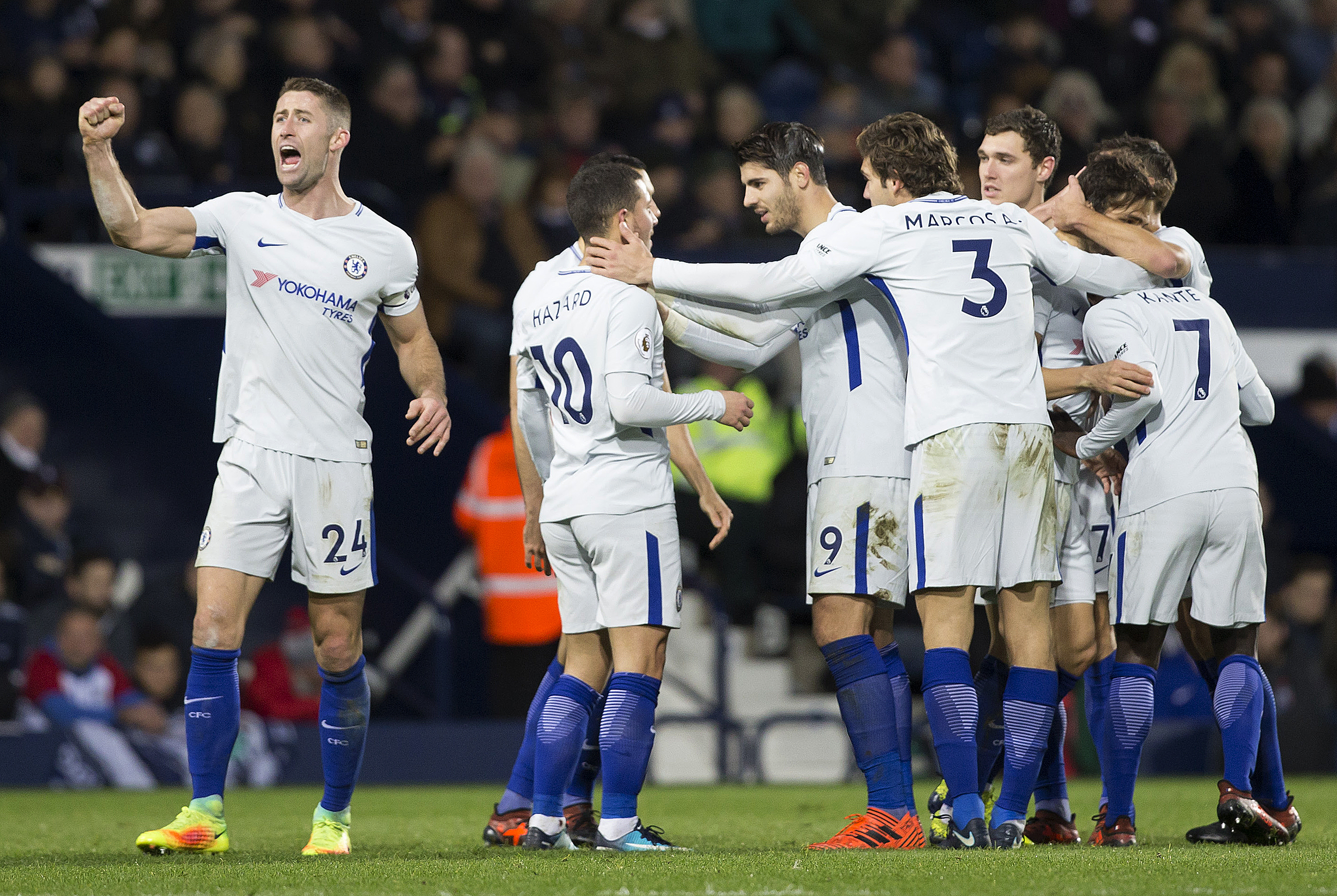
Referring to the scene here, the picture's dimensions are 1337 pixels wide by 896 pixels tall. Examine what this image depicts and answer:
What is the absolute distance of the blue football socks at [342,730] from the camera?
601 cm

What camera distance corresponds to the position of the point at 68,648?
10.5m

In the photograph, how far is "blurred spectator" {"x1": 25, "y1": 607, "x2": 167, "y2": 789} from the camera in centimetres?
1048

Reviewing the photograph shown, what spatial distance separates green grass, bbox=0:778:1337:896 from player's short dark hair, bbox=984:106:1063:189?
2491 mm

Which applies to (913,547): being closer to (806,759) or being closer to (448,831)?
(448,831)

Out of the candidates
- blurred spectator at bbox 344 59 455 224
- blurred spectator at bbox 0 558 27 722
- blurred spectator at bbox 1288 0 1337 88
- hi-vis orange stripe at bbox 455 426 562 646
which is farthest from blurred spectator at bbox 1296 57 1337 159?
blurred spectator at bbox 0 558 27 722

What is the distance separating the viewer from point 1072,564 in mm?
6223

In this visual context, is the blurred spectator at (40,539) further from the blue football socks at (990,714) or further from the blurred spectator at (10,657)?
the blue football socks at (990,714)

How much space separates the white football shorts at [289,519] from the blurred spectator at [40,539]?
5637 millimetres

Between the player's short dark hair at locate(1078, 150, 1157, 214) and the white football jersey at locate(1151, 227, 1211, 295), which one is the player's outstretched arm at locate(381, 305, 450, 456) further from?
the white football jersey at locate(1151, 227, 1211, 295)

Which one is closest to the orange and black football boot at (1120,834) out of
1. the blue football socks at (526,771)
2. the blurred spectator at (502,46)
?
the blue football socks at (526,771)

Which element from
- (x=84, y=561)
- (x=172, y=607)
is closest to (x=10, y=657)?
(x=84, y=561)

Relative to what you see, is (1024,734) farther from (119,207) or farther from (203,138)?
(203,138)

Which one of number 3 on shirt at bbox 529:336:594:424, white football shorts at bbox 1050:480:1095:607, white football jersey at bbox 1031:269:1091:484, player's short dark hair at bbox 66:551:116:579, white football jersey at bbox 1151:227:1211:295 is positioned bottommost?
player's short dark hair at bbox 66:551:116:579

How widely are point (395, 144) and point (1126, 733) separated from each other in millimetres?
8605
